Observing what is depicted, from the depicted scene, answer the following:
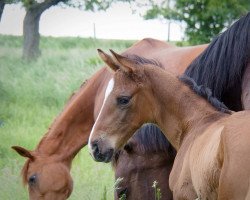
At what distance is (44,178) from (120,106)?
184 cm

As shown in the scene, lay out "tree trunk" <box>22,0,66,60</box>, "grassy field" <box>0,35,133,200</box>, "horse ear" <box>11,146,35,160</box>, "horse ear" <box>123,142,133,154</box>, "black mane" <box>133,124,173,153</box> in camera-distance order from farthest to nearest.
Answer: "tree trunk" <box>22,0,66,60</box>, "grassy field" <box>0,35,133,200</box>, "horse ear" <box>11,146,35,160</box>, "horse ear" <box>123,142,133,154</box>, "black mane" <box>133,124,173,153</box>

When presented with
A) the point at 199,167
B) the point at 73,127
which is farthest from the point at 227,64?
the point at 73,127

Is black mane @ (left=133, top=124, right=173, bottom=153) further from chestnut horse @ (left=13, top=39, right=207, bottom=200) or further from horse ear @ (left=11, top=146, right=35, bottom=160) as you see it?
horse ear @ (left=11, top=146, right=35, bottom=160)

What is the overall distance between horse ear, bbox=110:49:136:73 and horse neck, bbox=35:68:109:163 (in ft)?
6.08

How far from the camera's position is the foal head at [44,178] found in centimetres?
702

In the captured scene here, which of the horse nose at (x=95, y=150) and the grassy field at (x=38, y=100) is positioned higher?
the horse nose at (x=95, y=150)

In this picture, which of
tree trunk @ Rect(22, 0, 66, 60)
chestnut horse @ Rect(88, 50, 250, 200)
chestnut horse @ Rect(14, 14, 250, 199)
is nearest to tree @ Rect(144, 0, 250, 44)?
tree trunk @ Rect(22, 0, 66, 60)

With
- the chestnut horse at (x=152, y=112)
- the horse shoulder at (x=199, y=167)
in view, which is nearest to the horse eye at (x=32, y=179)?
the chestnut horse at (x=152, y=112)

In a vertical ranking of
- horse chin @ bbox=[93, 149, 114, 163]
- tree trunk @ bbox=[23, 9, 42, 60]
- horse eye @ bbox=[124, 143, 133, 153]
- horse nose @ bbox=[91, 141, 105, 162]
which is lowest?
tree trunk @ bbox=[23, 9, 42, 60]

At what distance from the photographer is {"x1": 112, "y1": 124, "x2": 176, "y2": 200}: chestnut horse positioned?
248 inches

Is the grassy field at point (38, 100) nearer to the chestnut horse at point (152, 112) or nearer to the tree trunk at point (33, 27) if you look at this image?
the tree trunk at point (33, 27)

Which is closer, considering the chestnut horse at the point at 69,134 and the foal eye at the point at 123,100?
the foal eye at the point at 123,100

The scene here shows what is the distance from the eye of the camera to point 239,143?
13.1ft

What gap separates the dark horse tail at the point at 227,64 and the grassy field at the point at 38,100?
6.51ft
